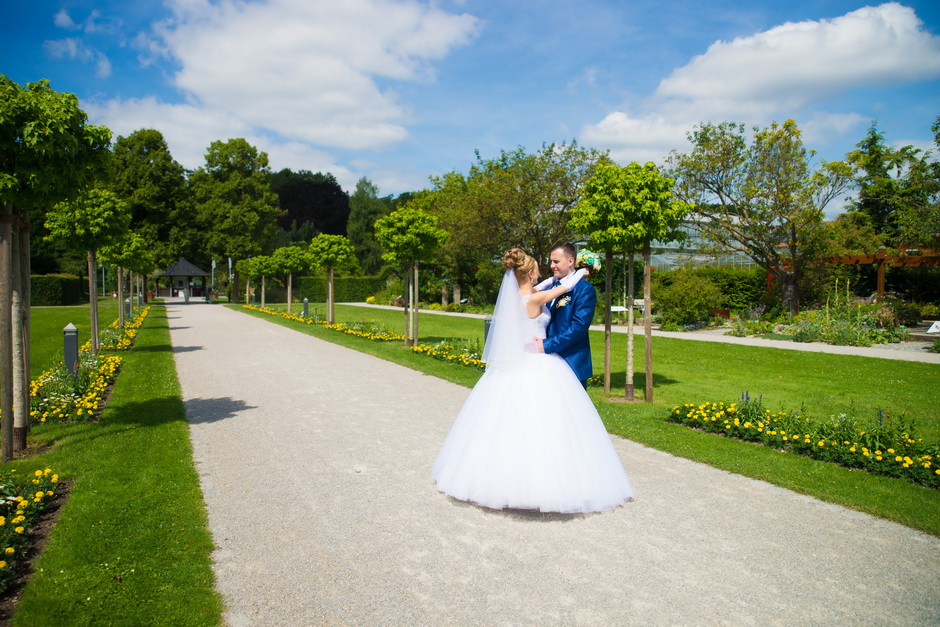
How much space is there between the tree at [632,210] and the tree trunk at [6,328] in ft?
22.0

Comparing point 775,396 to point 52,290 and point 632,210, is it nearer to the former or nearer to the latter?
point 632,210

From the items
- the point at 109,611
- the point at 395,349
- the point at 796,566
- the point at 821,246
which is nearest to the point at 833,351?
the point at 821,246

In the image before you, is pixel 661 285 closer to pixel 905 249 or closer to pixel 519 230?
pixel 519 230

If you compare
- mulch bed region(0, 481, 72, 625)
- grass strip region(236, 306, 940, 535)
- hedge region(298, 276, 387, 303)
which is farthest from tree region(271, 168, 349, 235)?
mulch bed region(0, 481, 72, 625)

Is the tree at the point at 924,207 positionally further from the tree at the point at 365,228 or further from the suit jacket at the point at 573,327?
the tree at the point at 365,228

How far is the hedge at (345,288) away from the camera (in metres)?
51.3

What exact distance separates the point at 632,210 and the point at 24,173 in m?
6.88

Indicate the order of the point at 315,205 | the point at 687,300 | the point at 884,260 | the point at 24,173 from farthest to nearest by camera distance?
the point at 315,205, the point at 884,260, the point at 687,300, the point at 24,173

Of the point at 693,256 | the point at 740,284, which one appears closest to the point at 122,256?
the point at 693,256

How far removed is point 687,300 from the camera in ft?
74.3

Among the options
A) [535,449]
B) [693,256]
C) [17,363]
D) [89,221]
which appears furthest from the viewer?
[693,256]

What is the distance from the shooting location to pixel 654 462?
5.73 meters

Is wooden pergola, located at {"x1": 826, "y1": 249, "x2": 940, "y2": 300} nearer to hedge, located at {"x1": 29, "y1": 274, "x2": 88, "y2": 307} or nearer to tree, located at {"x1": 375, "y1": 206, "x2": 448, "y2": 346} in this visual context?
tree, located at {"x1": 375, "y1": 206, "x2": 448, "y2": 346}

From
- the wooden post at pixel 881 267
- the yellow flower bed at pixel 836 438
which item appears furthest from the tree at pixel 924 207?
the yellow flower bed at pixel 836 438
